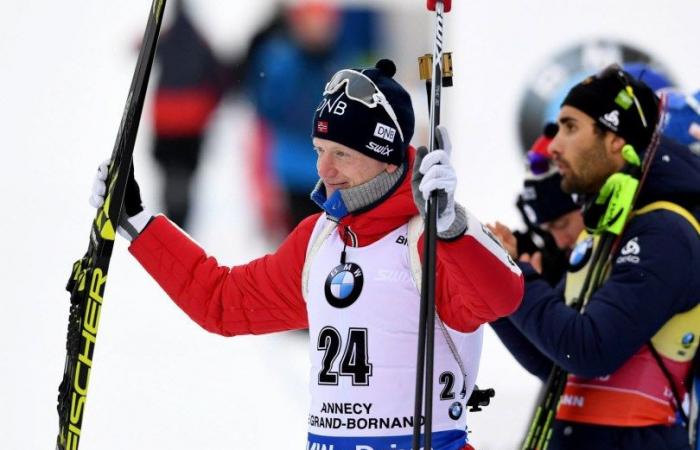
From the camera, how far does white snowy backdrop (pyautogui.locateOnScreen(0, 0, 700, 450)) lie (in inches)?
241

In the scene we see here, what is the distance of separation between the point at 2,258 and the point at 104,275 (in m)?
2.83

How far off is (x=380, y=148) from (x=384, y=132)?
2.0 inches

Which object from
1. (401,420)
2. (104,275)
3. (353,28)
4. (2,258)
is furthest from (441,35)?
(353,28)

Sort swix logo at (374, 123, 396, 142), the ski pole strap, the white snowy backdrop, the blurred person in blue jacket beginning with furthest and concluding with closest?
the blurred person in blue jacket
the white snowy backdrop
the ski pole strap
swix logo at (374, 123, 396, 142)

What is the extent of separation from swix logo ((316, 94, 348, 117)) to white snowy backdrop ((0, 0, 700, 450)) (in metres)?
2.50

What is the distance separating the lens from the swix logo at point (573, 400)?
4414 mm

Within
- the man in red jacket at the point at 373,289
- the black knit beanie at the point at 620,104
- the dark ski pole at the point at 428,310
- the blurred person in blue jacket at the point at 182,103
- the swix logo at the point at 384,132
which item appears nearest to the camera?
the dark ski pole at the point at 428,310

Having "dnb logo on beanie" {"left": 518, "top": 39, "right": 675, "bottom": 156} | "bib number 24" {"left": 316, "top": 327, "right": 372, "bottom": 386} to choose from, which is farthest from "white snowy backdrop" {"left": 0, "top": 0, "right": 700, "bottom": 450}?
"bib number 24" {"left": 316, "top": 327, "right": 372, "bottom": 386}

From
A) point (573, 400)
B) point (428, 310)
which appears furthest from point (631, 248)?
point (428, 310)

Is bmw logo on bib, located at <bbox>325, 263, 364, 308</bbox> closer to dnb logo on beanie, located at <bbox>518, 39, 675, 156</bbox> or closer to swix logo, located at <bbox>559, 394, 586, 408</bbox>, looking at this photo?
swix logo, located at <bbox>559, 394, 586, 408</bbox>

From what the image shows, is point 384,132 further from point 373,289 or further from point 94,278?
point 94,278

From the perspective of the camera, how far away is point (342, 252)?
3.78m

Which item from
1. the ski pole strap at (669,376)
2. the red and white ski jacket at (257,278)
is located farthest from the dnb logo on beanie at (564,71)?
the red and white ski jacket at (257,278)

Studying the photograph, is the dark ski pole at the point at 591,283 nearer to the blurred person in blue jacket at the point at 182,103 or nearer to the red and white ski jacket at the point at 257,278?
the red and white ski jacket at the point at 257,278
